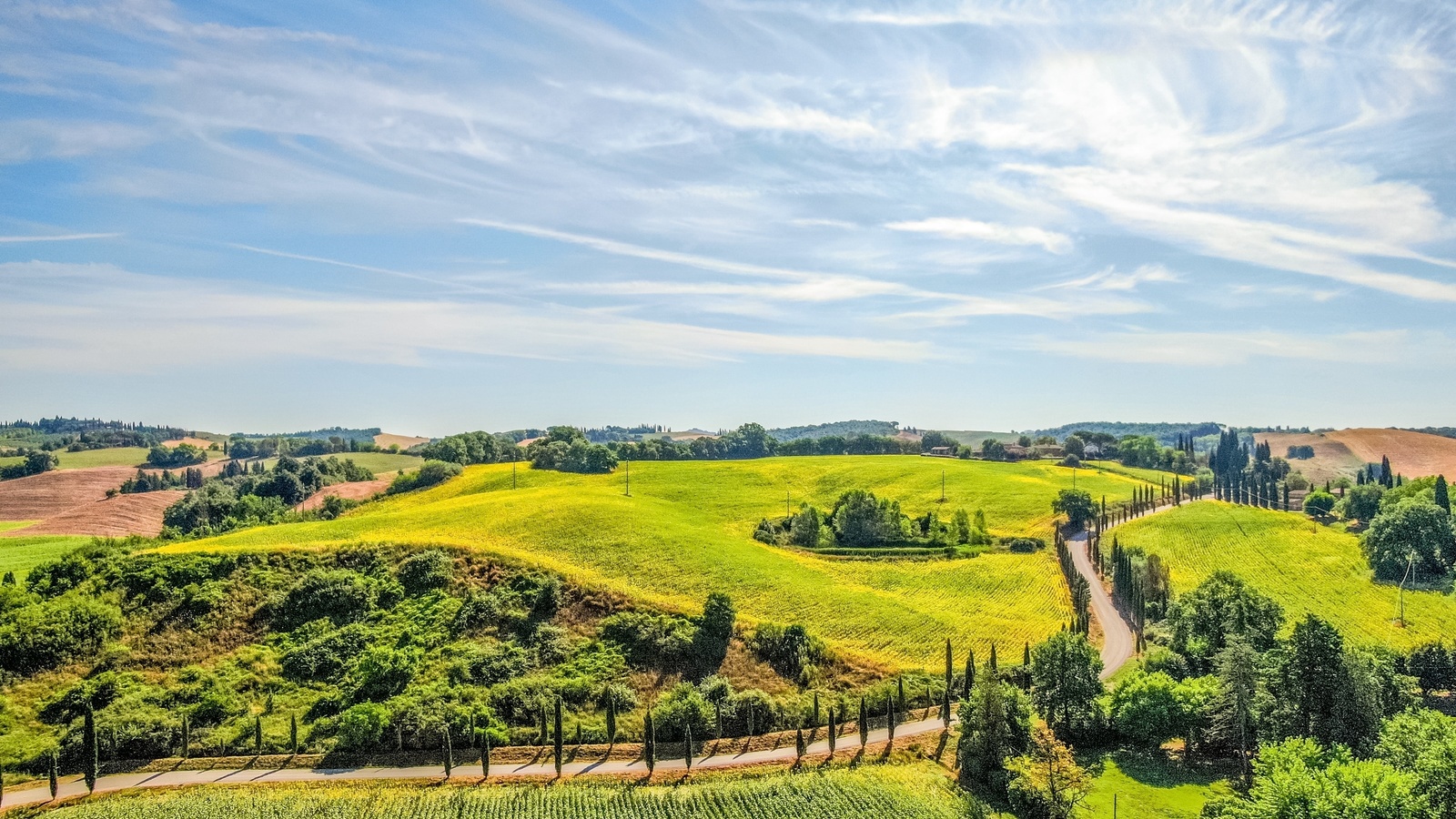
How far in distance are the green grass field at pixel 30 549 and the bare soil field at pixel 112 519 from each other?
3.21 metres

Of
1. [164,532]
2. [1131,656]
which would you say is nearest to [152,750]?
[164,532]

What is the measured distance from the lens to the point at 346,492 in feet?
436

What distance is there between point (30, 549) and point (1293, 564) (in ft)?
587

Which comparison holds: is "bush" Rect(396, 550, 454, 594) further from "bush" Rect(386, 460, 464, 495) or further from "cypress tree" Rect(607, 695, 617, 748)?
"bush" Rect(386, 460, 464, 495)

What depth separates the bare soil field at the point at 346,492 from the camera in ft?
426

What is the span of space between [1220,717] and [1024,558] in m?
62.2

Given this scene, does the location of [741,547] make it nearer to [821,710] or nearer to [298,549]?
[821,710]

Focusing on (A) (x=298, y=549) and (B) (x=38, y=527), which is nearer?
(A) (x=298, y=549)

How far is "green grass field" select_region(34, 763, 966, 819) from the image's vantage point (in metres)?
46.5

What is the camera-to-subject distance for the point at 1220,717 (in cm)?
5447

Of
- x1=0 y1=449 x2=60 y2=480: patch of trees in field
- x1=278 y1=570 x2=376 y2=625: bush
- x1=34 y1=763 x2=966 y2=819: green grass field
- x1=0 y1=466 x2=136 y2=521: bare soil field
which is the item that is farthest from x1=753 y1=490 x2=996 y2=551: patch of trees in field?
x1=0 y1=449 x2=60 y2=480: patch of trees in field

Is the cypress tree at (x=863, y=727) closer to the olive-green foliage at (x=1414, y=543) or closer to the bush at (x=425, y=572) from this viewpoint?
the bush at (x=425, y=572)

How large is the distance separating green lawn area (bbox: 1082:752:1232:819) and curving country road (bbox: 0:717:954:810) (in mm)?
17606

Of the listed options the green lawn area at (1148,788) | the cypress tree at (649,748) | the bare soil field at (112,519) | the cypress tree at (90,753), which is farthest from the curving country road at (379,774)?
the bare soil field at (112,519)
